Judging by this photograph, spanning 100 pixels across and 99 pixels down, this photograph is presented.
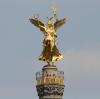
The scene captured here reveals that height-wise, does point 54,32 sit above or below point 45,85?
above

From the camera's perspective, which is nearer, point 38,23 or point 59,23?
point 38,23

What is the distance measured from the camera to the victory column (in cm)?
5872

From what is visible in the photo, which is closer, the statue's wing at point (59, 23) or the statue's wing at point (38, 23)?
the statue's wing at point (38, 23)

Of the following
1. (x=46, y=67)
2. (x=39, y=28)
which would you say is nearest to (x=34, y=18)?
(x=39, y=28)

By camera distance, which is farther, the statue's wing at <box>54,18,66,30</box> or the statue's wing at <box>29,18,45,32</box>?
the statue's wing at <box>54,18,66,30</box>

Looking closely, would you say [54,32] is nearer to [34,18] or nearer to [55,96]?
[34,18]

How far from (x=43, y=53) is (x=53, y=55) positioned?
1.02 meters

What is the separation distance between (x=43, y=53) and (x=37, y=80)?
2.95m

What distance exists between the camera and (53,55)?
60344 mm

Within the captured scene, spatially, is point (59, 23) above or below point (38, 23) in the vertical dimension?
above

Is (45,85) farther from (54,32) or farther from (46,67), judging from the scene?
(54,32)

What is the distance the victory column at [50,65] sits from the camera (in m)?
58.7

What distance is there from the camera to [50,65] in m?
59.9

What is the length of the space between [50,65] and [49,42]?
2290mm
